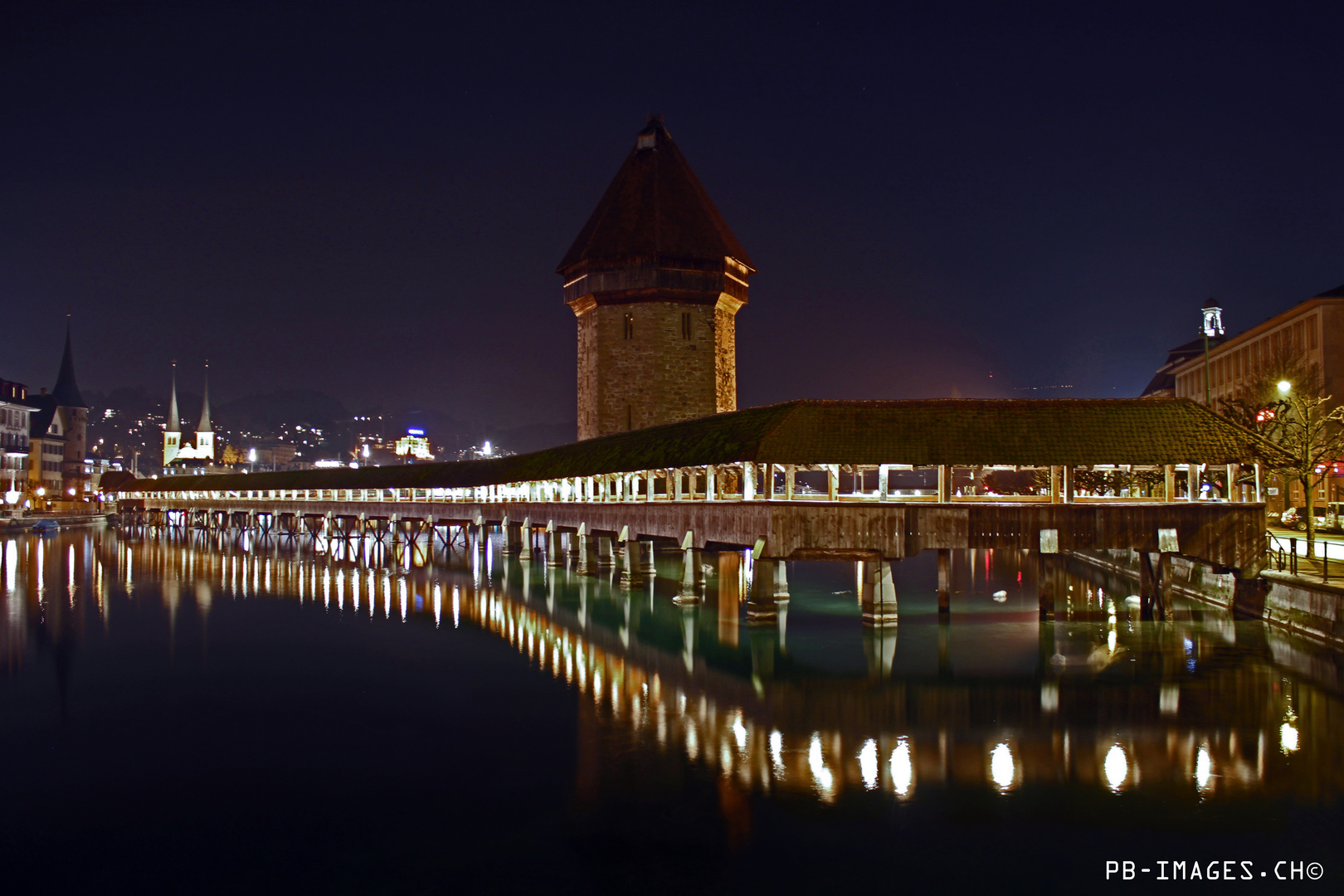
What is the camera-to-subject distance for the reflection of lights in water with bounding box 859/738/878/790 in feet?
41.8

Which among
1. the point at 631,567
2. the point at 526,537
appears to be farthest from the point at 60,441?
the point at 631,567

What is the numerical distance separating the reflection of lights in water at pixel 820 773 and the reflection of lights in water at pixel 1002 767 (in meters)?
2.09

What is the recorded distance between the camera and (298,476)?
7162cm

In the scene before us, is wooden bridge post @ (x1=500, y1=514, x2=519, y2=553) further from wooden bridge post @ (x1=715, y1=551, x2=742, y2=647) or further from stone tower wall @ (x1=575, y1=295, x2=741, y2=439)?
wooden bridge post @ (x1=715, y1=551, x2=742, y2=647)

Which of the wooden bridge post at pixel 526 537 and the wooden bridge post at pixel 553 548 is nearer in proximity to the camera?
the wooden bridge post at pixel 553 548

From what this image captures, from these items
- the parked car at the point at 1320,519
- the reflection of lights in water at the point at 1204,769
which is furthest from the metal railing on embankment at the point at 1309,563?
the reflection of lights in water at the point at 1204,769

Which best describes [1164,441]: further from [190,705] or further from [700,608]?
[190,705]

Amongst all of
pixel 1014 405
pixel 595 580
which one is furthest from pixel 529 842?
pixel 595 580

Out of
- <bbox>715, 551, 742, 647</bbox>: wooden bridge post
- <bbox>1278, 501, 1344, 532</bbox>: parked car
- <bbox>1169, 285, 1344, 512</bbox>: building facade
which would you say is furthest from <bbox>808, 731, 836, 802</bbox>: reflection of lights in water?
<bbox>1169, 285, 1344, 512</bbox>: building facade

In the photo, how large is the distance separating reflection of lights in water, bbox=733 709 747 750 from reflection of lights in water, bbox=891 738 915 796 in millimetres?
2156

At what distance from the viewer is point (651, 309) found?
44438mm

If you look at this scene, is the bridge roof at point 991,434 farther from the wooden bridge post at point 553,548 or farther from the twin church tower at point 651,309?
the twin church tower at point 651,309

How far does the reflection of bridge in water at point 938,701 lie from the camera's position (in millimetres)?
13125

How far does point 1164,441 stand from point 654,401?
2535cm
